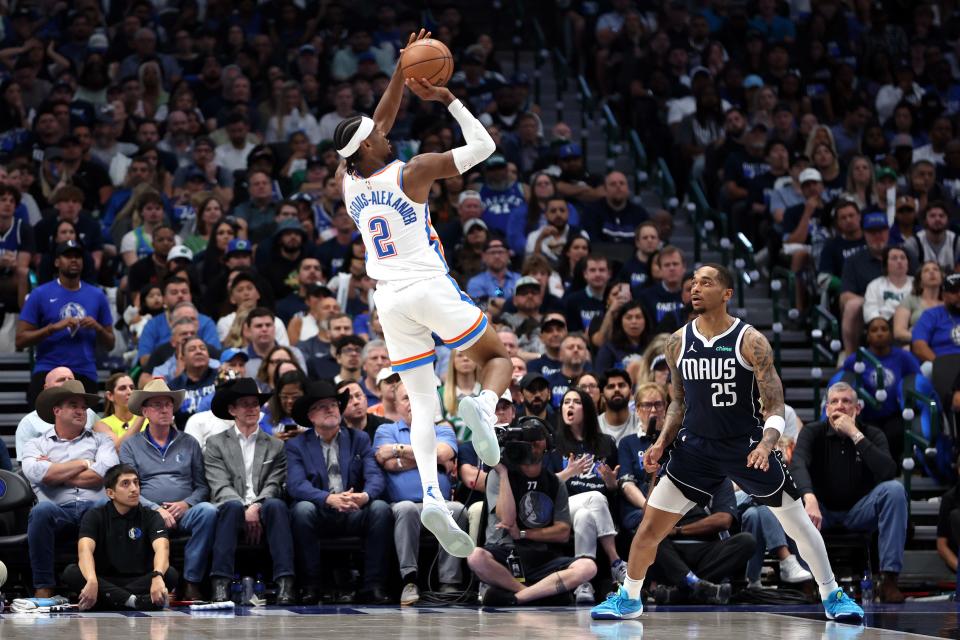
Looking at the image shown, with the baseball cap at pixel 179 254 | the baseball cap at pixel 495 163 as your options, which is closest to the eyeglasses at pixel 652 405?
the baseball cap at pixel 179 254

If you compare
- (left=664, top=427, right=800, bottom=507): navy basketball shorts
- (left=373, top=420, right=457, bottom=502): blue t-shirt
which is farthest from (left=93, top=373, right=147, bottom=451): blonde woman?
(left=664, top=427, right=800, bottom=507): navy basketball shorts

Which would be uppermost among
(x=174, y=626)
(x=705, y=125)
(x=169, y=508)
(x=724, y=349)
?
(x=705, y=125)

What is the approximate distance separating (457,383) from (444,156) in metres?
4.50

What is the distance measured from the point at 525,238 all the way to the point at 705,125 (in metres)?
3.97

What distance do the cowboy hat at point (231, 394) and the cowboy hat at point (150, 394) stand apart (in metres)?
0.32

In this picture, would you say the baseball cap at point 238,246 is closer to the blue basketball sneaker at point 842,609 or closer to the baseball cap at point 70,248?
the baseball cap at point 70,248

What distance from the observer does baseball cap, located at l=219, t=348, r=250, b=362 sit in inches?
518

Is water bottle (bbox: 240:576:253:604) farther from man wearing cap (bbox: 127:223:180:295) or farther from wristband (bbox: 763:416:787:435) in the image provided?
wristband (bbox: 763:416:787:435)

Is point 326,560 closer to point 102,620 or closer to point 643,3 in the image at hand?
point 102,620

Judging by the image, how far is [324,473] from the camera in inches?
477

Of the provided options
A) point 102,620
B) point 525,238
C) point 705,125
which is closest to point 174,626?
point 102,620

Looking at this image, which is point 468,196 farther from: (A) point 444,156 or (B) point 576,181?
(A) point 444,156

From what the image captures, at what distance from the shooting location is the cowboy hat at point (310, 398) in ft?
39.5

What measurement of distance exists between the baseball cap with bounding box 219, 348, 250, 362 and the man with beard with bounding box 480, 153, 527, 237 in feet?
14.2
